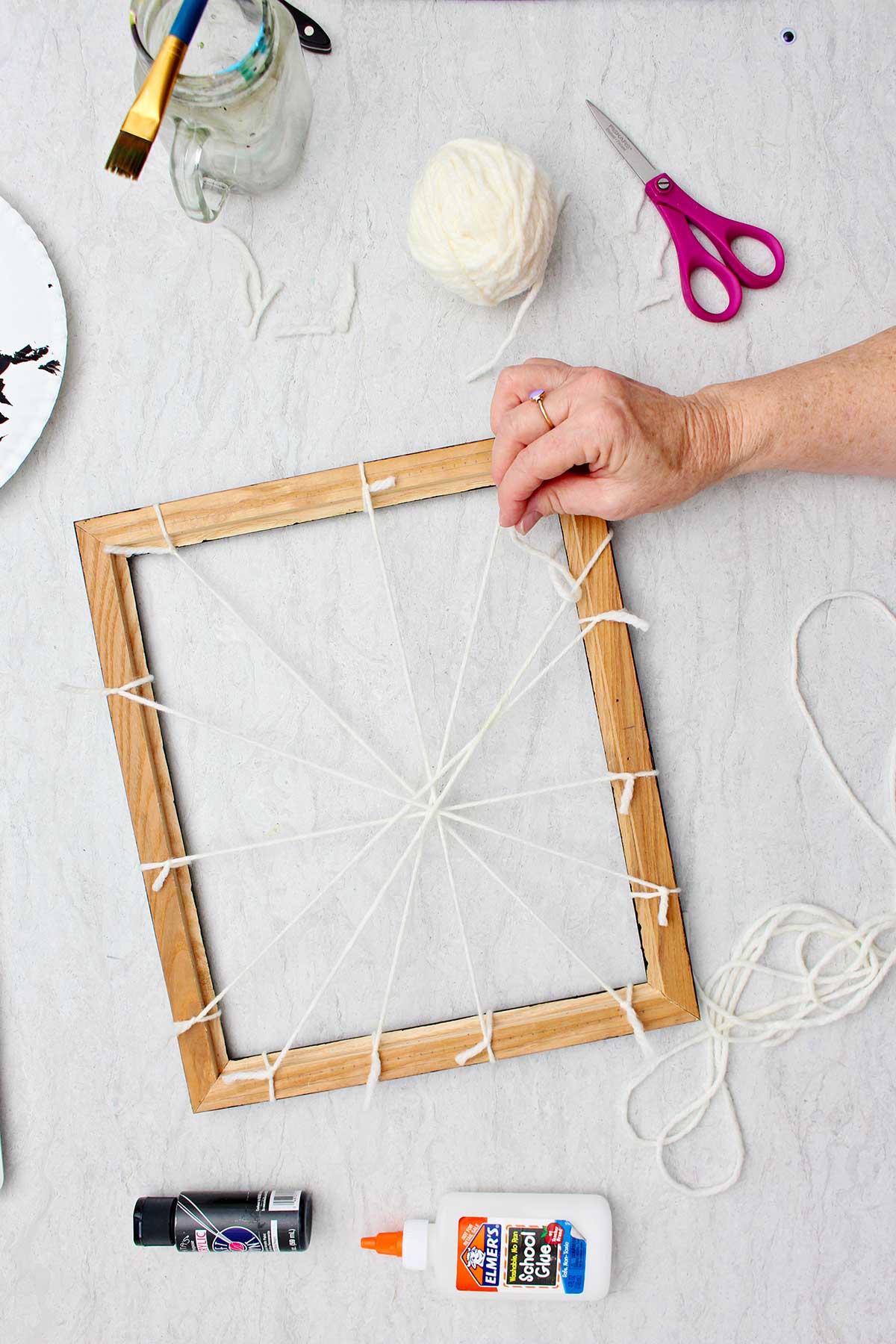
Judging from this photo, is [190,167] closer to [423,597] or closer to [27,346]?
[27,346]

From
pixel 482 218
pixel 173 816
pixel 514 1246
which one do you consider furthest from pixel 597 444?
pixel 514 1246

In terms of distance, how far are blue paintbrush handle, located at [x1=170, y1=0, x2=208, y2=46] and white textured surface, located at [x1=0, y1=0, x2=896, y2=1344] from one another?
180 mm

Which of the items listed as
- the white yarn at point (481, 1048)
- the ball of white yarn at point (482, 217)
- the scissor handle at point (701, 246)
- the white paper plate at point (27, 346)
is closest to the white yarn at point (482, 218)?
the ball of white yarn at point (482, 217)

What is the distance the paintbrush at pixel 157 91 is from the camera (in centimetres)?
60

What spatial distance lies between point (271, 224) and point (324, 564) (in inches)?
11.2

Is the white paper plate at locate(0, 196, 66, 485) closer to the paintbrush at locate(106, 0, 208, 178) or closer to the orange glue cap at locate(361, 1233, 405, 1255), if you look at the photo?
the paintbrush at locate(106, 0, 208, 178)

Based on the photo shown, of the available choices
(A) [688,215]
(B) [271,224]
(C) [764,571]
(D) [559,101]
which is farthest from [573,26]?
(C) [764,571]

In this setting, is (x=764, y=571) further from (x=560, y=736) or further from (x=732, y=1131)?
(x=732, y=1131)

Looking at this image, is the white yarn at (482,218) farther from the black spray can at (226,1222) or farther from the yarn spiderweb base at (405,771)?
the black spray can at (226,1222)

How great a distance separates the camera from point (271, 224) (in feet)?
2.56

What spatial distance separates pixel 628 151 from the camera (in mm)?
771

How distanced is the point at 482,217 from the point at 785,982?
2.09ft

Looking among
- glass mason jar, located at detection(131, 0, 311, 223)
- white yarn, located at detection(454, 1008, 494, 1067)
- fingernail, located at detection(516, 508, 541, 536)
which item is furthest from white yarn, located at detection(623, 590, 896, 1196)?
glass mason jar, located at detection(131, 0, 311, 223)

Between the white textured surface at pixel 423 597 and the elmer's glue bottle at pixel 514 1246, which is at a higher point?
the white textured surface at pixel 423 597
